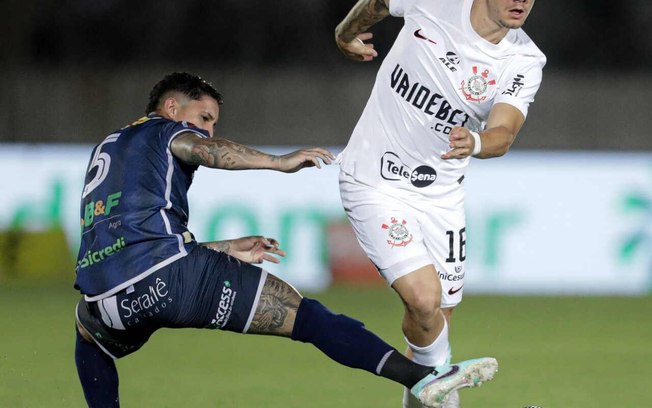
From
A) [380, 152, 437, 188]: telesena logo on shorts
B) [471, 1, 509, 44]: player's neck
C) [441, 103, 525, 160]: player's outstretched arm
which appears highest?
[471, 1, 509, 44]: player's neck

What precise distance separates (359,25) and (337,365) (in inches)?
94.6

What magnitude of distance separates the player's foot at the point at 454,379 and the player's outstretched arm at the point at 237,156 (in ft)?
3.26

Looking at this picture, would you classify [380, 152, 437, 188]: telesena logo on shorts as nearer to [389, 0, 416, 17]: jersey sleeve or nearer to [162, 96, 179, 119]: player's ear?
[389, 0, 416, 17]: jersey sleeve

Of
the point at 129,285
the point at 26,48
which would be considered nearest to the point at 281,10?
the point at 26,48

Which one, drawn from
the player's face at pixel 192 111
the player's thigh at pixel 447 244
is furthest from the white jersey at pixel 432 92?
the player's face at pixel 192 111

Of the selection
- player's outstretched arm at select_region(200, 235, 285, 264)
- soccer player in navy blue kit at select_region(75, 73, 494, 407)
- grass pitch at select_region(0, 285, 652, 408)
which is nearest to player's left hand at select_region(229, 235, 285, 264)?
player's outstretched arm at select_region(200, 235, 285, 264)

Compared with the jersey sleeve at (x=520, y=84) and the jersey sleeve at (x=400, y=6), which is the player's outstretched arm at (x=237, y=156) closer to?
the jersey sleeve at (x=520, y=84)

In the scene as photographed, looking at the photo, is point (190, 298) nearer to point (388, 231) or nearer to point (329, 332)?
point (329, 332)

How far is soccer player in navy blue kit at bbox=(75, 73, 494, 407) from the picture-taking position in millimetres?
4508

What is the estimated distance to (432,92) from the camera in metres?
5.37

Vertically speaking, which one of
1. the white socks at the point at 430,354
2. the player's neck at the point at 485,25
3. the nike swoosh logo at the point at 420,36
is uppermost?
the player's neck at the point at 485,25

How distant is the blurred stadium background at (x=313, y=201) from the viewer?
268 inches

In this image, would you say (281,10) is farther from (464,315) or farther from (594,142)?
(464,315)

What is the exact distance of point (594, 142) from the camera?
12680 millimetres
